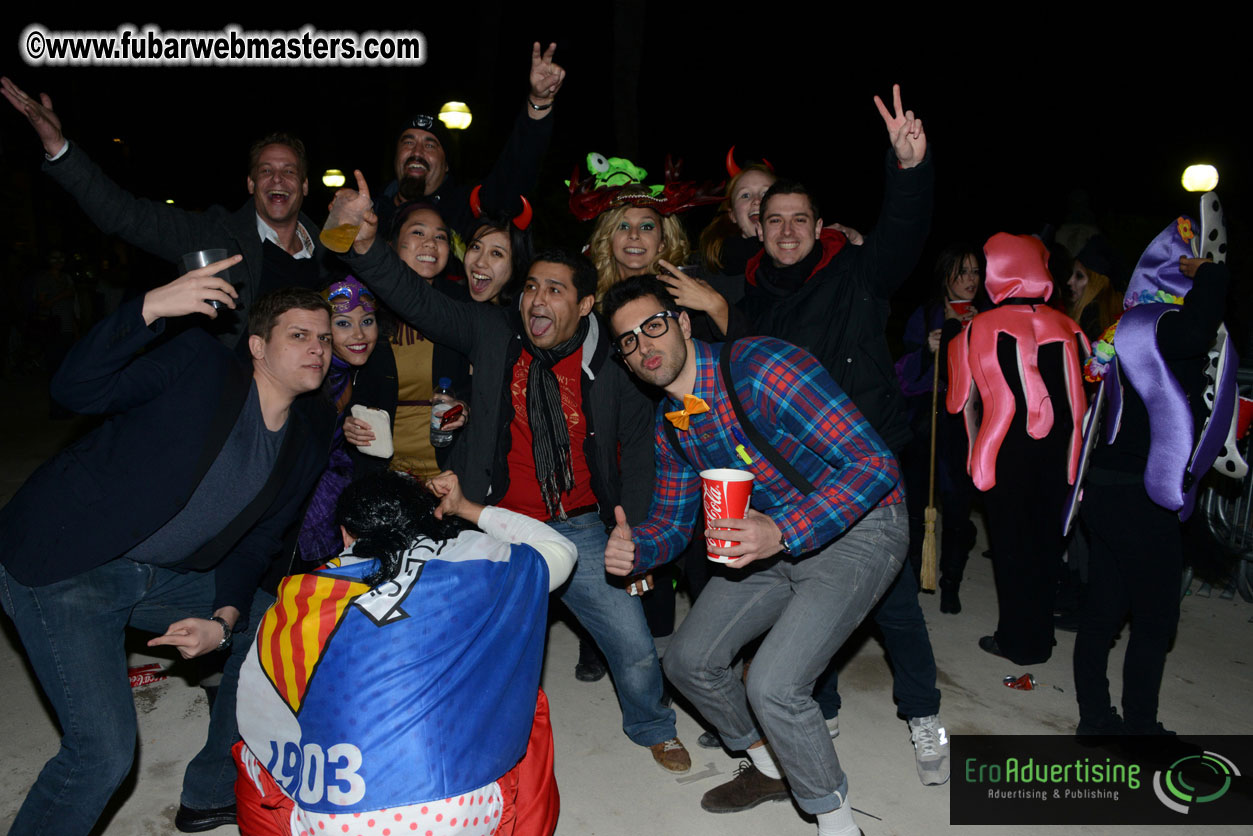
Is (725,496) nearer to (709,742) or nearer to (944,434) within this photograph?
(709,742)

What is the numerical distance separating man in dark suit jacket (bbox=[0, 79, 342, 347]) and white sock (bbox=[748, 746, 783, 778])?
2.98 metres

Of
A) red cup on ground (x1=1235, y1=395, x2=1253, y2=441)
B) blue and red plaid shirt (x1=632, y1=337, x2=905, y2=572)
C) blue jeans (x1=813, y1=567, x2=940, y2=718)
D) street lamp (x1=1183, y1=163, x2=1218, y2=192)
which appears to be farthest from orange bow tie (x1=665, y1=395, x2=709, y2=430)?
street lamp (x1=1183, y1=163, x2=1218, y2=192)

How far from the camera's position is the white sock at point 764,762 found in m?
3.52

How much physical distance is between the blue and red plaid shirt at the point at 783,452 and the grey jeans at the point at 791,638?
208 millimetres

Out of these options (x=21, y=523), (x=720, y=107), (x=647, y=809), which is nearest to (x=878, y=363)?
(x=647, y=809)

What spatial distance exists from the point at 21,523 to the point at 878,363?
325cm

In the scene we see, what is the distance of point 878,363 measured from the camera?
11.8 feet

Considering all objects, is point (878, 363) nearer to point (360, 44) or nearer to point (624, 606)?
point (624, 606)

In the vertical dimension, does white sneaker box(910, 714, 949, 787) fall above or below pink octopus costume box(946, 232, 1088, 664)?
below

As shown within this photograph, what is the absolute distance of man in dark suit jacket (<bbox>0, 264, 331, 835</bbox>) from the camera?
2.62m

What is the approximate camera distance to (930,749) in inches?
145

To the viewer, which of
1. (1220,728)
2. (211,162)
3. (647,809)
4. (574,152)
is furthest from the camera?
(211,162)

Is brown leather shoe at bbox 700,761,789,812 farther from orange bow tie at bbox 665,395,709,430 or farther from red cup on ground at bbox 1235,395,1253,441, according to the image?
red cup on ground at bbox 1235,395,1253,441

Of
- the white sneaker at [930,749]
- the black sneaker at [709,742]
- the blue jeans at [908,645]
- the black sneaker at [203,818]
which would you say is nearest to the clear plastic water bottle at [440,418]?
the black sneaker at [203,818]
